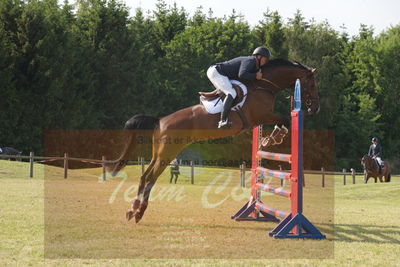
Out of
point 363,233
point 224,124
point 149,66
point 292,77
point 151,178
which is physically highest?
point 149,66

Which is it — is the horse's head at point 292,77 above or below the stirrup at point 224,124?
above

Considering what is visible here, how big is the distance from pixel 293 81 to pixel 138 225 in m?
3.38

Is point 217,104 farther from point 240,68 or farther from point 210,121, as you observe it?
point 240,68

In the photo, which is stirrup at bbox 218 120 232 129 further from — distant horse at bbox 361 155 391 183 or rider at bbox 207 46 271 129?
distant horse at bbox 361 155 391 183

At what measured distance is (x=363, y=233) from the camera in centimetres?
743

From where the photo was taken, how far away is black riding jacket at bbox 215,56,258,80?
7.42 m

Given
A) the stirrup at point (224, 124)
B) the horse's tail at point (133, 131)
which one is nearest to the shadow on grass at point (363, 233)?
the stirrup at point (224, 124)

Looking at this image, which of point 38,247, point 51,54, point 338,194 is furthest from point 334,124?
point 38,247

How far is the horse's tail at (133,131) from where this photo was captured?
25.7ft

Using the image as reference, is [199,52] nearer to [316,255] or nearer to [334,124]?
[334,124]

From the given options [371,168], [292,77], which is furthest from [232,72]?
[371,168]

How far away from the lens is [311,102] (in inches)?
310

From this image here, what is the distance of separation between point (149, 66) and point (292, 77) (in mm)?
36309

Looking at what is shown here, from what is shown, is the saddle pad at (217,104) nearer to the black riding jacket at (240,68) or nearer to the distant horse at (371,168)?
the black riding jacket at (240,68)
